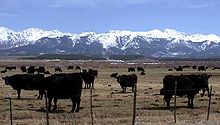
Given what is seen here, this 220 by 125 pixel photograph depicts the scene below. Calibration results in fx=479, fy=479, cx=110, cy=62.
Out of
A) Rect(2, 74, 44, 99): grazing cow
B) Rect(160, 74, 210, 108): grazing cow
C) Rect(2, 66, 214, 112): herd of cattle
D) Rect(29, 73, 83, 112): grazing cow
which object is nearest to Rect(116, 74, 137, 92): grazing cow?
Rect(2, 74, 44, 99): grazing cow

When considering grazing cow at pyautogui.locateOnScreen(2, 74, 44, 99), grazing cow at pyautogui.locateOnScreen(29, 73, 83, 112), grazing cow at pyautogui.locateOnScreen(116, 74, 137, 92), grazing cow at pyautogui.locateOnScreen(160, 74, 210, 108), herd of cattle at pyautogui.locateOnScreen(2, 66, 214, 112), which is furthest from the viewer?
grazing cow at pyautogui.locateOnScreen(116, 74, 137, 92)

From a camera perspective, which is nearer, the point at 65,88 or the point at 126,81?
the point at 65,88

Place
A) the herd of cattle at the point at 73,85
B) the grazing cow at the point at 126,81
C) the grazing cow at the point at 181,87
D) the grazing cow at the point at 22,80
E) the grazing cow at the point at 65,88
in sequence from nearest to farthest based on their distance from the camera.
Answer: the grazing cow at the point at 65,88 → the herd of cattle at the point at 73,85 → the grazing cow at the point at 181,87 → the grazing cow at the point at 22,80 → the grazing cow at the point at 126,81

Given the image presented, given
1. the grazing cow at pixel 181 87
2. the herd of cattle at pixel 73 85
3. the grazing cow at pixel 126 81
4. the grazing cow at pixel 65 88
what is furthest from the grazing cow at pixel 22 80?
the grazing cow at pixel 181 87

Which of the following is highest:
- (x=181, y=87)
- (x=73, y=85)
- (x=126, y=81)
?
(x=73, y=85)

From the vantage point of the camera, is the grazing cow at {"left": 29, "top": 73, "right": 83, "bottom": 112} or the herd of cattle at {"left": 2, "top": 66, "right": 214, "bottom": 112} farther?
the herd of cattle at {"left": 2, "top": 66, "right": 214, "bottom": 112}

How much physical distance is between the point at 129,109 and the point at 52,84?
210 inches

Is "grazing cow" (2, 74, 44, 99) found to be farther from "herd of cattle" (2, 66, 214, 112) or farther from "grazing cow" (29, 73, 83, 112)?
"grazing cow" (29, 73, 83, 112)

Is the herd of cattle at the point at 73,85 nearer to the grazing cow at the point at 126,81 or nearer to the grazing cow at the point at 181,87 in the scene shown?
the grazing cow at the point at 181,87

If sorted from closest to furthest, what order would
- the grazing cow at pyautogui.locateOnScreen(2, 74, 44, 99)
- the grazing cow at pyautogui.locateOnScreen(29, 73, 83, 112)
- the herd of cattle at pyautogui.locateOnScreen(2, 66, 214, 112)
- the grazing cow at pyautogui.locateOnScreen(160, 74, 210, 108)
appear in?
the grazing cow at pyautogui.locateOnScreen(29, 73, 83, 112) < the herd of cattle at pyautogui.locateOnScreen(2, 66, 214, 112) < the grazing cow at pyautogui.locateOnScreen(160, 74, 210, 108) < the grazing cow at pyautogui.locateOnScreen(2, 74, 44, 99)

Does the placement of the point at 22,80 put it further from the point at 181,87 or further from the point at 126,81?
the point at 181,87

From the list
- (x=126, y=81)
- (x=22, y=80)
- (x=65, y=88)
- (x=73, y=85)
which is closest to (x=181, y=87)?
(x=73, y=85)

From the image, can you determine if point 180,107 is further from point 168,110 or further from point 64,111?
point 64,111

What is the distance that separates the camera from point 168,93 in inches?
1315
